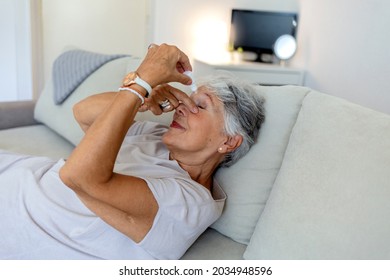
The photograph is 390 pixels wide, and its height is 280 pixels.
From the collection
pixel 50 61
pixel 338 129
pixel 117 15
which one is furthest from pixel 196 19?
pixel 338 129

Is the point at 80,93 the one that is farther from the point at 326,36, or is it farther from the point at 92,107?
the point at 326,36

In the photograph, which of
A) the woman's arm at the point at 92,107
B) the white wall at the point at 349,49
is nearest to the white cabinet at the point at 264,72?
the white wall at the point at 349,49

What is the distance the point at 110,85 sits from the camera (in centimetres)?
174

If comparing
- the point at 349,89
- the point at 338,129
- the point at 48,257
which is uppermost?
the point at 338,129

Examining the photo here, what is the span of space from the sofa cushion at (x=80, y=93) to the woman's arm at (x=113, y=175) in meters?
0.82

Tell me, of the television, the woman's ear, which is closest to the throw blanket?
the woman's ear

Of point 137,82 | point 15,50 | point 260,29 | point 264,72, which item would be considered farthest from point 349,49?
point 15,50

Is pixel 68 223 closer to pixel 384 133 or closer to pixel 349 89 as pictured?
pixel 384 133

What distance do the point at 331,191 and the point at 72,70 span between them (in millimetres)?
1336

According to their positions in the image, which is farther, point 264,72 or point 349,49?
point 264,72

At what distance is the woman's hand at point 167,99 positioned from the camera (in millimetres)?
1154

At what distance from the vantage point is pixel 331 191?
944 millimetres

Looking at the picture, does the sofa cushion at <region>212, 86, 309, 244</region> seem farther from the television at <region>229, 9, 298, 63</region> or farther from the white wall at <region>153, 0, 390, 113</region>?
the television at <region>229, 9, 298, 63</region>

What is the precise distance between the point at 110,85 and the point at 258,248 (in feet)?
3.30
